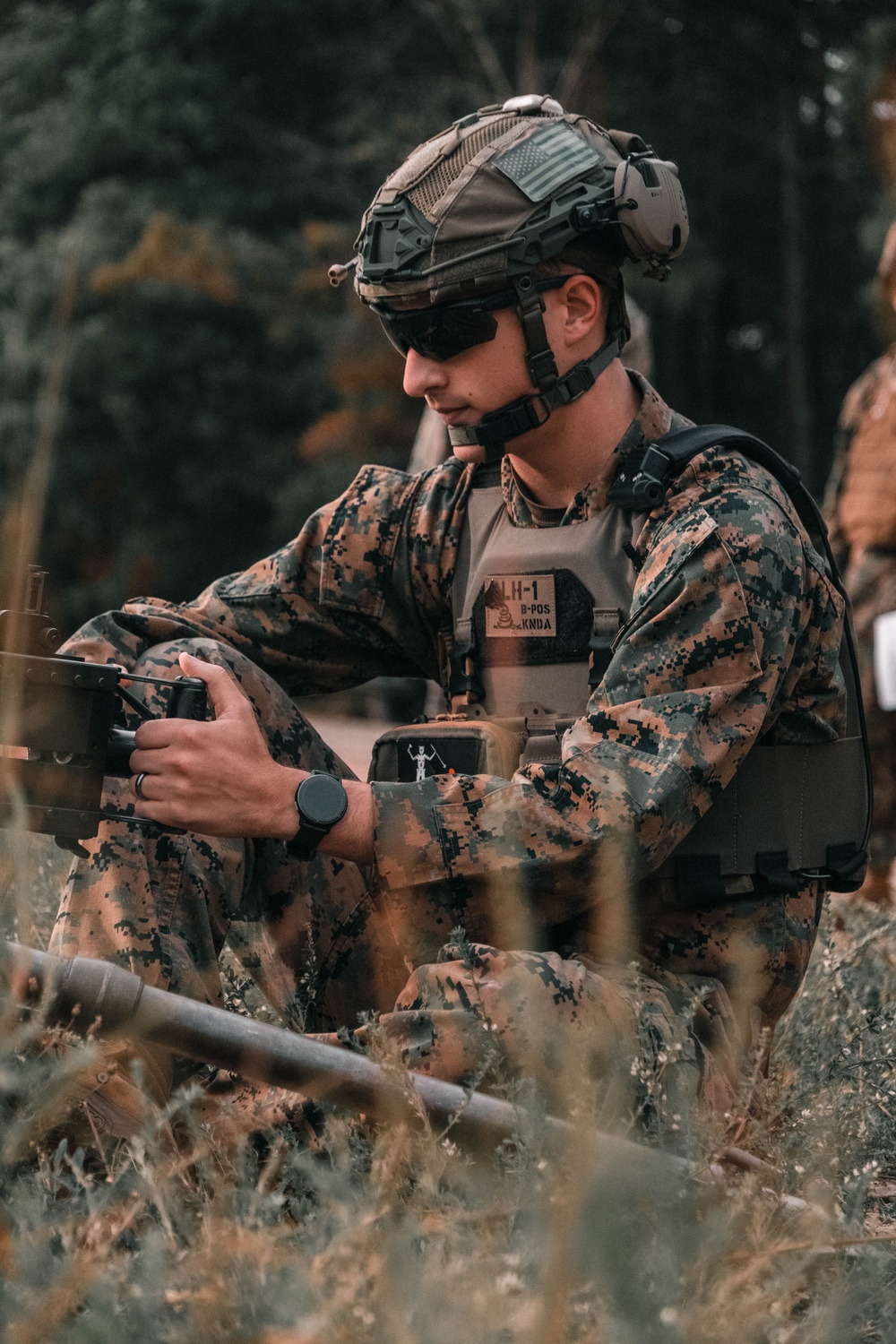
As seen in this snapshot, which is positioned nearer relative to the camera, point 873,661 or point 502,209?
point 502,209

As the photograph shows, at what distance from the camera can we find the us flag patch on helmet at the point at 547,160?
11.0 feet

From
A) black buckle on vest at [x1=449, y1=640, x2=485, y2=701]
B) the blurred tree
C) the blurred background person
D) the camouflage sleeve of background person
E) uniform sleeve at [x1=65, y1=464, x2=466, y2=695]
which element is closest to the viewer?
black buckle on vest at [x1=449, y1=640, x2=485, y2=701]

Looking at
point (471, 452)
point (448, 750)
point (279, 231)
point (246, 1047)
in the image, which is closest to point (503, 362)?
point (471, 452)

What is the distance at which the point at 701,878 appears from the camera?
124 inches

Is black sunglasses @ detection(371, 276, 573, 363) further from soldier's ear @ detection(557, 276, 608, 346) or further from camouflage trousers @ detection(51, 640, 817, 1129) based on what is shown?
camouflage trousers @ detection(51, 640, 817, 1129)

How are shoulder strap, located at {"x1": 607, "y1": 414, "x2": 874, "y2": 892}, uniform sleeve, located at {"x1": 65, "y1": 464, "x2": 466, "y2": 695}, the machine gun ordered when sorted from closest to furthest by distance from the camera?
1. the machine gun
2. shoulder strap, located at {"x1": 607, "y1": 414, "x2": 874, "y2": 892}
3. uniform sleeve, located at {"x1": 65, "y1": 464, "x2": 466, "y2": 695}

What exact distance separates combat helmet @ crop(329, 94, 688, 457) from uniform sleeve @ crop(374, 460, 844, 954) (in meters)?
0.57

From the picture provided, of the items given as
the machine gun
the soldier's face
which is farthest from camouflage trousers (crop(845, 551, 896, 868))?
the machine gun

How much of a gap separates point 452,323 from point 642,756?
1.02 m

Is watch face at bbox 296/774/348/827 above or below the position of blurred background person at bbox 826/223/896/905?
below

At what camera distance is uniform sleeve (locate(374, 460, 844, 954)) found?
2.88m

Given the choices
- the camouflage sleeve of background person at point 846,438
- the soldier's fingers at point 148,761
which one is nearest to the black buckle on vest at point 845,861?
the soldier's fingers at point 148,761

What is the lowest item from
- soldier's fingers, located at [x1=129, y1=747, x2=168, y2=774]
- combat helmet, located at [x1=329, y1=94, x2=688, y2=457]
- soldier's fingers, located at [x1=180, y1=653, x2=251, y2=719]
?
soldier's fingers, located at [x1=129, y1=747, x2=168, y2=774]

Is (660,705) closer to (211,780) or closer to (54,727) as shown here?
(211,780)
